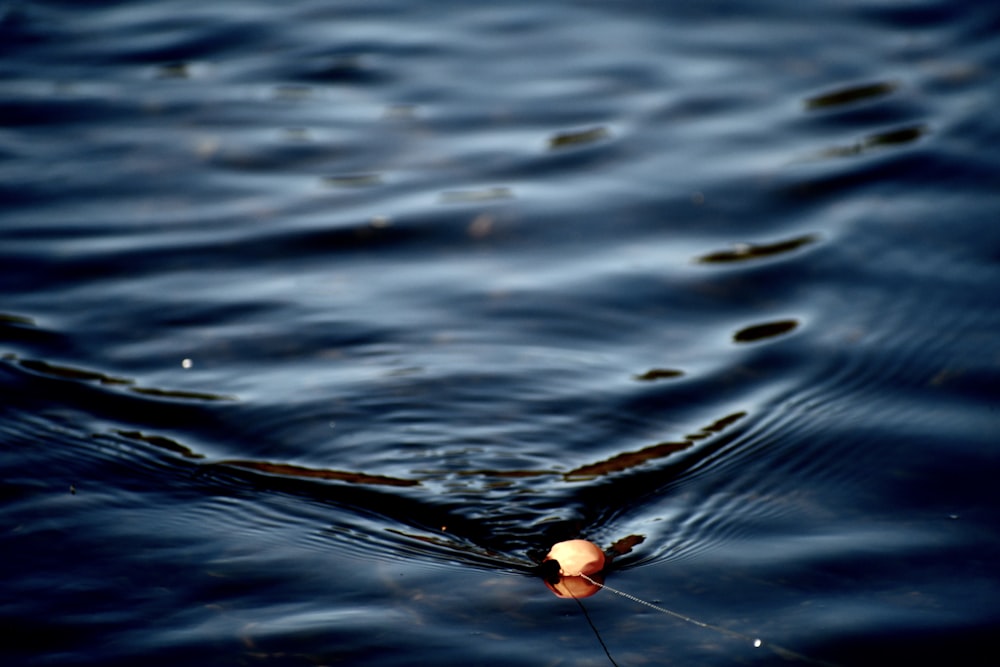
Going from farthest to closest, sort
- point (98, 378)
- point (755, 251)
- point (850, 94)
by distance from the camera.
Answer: point (850, 94)
point (755, 251)
point (98, 378)

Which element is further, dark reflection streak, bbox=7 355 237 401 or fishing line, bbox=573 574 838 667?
dark reflection streak, bbox=7 355 237 401

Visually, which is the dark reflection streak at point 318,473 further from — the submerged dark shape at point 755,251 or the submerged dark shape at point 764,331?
the submerged dark shape at point 755,251

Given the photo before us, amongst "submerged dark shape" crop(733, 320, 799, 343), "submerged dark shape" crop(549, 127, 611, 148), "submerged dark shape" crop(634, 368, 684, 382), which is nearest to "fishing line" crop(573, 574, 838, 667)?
"submerged dark shape" crop(634, 368, 684, 382)

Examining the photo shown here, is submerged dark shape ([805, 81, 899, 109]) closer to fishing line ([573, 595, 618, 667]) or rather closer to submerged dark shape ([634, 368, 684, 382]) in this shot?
submerged dark shape ([634, 368, 684, 382])

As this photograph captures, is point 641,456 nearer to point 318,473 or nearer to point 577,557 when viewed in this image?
point 577,557

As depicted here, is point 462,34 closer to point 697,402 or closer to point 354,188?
point 354,188

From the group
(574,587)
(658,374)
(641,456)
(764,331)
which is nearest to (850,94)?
(764,331)

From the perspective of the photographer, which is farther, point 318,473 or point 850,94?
point 850,94
